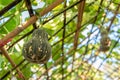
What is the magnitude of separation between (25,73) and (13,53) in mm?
265

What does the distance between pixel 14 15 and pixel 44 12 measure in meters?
0.25

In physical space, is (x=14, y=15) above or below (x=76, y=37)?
above

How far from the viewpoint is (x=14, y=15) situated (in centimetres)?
146

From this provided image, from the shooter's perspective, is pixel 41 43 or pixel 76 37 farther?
pixel 76 37

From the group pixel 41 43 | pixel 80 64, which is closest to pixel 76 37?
pixel 41 43

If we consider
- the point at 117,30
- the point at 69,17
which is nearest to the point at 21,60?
the point at 69,17

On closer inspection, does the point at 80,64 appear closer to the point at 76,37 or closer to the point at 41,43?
the point at 76,37

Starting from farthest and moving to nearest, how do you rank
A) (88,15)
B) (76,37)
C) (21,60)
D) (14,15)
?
1. (76,37)
2. (88,15)
3. (21,60)
4. (14,15)

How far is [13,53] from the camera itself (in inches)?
65.6

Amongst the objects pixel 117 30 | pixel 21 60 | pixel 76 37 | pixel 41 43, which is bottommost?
pixel 117 30

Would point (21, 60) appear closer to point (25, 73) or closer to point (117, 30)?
point (25, 73)

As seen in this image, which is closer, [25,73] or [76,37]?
[25,73]

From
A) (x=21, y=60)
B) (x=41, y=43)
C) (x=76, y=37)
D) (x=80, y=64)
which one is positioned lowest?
(x=80, y=64)

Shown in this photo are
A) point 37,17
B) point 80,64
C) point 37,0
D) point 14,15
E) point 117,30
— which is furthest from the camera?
point 80,64
